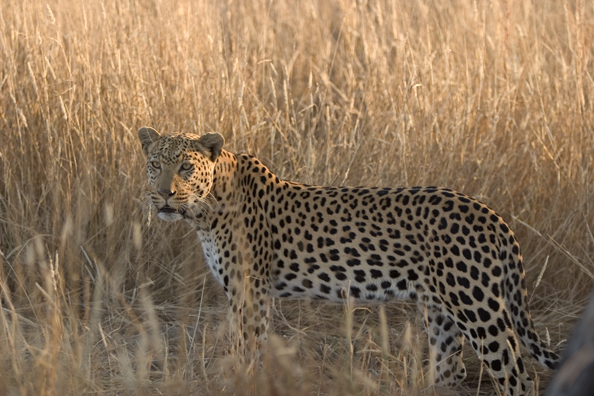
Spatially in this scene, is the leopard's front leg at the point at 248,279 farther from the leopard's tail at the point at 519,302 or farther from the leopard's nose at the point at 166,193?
the leopard's tail at the point at 519,302

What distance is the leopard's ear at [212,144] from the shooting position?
4.18 meters

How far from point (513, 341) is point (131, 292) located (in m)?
2.43

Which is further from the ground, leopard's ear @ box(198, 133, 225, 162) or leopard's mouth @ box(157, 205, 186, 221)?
leopard's ear @ box(198, 133, 225, 162)

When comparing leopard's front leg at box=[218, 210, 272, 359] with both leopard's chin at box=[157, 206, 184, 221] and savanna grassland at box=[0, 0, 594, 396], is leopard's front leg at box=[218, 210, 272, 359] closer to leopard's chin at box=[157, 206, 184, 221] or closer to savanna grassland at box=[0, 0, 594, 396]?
leopard's chin at box=[157, 206, 184, 221]

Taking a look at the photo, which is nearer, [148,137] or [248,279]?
[248,279]

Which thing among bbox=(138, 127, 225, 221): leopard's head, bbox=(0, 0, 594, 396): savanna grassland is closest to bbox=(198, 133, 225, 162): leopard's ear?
bbox=(138, 127, 225, 221): leopard's head

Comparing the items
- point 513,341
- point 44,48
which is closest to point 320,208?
point 513,341

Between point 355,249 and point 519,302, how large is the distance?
2.58 ft

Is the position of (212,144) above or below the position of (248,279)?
above

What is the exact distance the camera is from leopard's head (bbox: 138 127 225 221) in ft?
13.3

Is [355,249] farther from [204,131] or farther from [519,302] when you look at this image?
[204,131]

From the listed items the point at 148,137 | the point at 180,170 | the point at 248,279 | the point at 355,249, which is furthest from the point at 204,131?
the point at 355,249

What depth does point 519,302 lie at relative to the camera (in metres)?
3.83

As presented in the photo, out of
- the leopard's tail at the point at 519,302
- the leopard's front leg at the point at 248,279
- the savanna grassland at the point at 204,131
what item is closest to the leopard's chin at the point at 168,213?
the leopard's front leg at the point at 248,279
